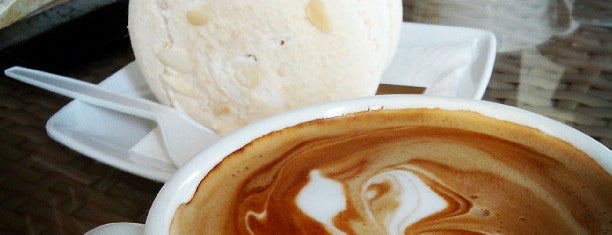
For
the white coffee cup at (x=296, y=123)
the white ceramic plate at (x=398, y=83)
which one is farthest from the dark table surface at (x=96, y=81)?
the white coffee cup at (x=296, y=123)

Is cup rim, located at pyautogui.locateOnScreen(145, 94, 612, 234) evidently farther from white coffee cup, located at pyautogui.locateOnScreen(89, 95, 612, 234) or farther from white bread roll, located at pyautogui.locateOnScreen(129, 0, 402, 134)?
white bread roll, located at pyautogui.locateOnScreen(129, 0, 402, 134)

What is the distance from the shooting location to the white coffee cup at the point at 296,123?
43cm

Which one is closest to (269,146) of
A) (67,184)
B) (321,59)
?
(321,59)

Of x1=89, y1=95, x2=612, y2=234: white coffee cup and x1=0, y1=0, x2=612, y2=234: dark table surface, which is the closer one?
x1=89, y1=95, x2=612, y2=234: white coffee cup

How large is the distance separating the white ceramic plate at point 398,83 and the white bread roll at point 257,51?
0.27ft

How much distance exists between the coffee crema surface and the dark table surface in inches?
8.2

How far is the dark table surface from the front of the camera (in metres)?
0.63

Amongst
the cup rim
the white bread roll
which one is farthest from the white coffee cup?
the white bread roll

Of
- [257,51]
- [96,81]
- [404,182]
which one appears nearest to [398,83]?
[257,51]

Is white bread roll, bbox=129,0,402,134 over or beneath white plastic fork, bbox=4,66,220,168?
over

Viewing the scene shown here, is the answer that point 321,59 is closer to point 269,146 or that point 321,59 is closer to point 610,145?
point 269,146

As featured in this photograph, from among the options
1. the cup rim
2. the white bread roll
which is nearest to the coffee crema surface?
the cup rim

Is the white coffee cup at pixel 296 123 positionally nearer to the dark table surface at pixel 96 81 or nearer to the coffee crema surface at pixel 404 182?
the coffee crema surface at pixel 404 182

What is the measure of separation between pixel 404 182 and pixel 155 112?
0.34 meters
